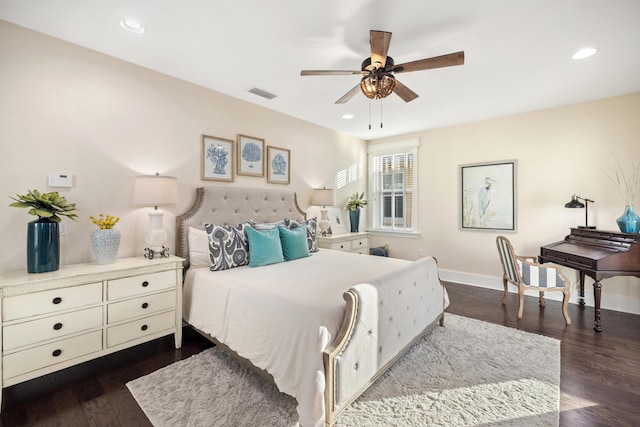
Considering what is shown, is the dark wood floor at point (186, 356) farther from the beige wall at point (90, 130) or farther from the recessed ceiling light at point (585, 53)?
the recessed ceiling light at point (585, 53)

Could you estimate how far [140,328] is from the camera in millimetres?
2305

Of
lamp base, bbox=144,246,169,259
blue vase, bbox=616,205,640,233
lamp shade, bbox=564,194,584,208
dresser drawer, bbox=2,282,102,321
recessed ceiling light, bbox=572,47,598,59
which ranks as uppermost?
recessed ceiling light, bbox=572,47,598,59

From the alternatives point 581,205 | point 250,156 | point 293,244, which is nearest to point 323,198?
point 250,156

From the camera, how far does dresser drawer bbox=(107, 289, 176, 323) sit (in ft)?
7.09

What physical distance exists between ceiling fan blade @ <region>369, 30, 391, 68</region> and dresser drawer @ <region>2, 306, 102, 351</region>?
2.76m

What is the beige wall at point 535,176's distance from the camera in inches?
136

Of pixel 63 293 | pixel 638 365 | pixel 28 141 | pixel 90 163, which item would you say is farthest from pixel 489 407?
pixel 28 141

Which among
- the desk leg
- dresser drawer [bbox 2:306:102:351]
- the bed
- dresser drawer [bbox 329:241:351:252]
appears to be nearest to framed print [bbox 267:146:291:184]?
the bed

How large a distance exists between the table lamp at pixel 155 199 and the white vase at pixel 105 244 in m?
0.29

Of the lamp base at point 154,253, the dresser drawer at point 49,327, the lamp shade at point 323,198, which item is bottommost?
the dresser drawer at point 49,327

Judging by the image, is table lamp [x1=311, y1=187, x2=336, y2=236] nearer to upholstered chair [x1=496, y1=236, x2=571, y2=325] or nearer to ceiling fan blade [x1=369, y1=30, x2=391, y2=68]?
upholstered chair [x1=496, y1=236, x2=571, y2=325]

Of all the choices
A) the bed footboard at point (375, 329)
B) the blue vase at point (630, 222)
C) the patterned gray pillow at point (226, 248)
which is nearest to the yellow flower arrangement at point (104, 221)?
Result: the patterned gray pillow at point (226, 248)

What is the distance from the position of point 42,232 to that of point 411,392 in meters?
2.82

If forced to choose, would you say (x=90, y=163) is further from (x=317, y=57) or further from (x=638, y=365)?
(x=638, y=365)
